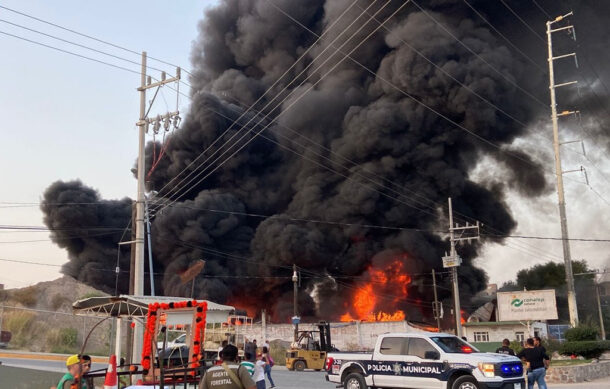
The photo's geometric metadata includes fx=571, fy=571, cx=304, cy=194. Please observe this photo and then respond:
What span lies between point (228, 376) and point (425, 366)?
8.04 metres

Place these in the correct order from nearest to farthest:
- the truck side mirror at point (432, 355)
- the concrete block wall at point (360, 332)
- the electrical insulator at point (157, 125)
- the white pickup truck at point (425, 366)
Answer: the white pickup truck at point (425, 366) < the truck side mirror at point (432, 355) < the electrical insulator at point (157, 125) < the concrete block wall at point (360, 332)

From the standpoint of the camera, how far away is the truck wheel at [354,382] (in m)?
13.2

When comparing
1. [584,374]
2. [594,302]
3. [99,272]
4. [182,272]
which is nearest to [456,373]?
[584,374]

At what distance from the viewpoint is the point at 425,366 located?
40.4 feet

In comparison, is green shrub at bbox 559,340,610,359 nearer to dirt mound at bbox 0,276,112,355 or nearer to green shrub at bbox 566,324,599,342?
green shrub at bbox 566,324,599,342

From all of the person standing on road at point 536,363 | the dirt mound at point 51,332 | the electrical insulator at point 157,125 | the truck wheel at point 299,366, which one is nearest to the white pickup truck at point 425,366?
the person standing on road at point 536,363

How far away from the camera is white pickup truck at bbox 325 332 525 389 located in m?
11.6

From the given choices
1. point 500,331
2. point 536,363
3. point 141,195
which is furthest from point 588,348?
point 141,195

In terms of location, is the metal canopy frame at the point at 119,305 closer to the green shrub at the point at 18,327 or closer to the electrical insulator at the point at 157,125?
the electrical insulator at the point at 157,125

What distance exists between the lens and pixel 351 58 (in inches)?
2168

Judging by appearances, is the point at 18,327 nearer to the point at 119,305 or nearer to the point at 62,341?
the point at 62,341

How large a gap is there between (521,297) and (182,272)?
3026 centimetres

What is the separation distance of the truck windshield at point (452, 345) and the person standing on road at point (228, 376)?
316 inches

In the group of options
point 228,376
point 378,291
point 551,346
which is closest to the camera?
point 228,376
